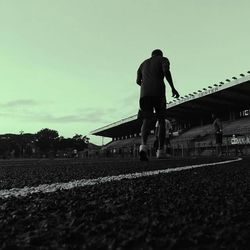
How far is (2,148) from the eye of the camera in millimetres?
99000

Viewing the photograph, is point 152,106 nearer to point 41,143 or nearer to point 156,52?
point 156,52

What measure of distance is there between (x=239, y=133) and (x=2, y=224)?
31.7 m

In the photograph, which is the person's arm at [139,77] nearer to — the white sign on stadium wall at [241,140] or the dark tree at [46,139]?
the white sign on stadium wall at [241,140]

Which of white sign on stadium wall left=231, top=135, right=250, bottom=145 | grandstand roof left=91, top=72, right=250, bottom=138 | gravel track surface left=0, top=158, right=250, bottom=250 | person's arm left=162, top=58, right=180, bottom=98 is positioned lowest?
gravel track surface left=0, top=158, right=250, bottom=250

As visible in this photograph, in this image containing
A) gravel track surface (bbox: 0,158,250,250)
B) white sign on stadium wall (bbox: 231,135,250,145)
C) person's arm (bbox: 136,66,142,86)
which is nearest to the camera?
gravel track surface (bbox: 0,158,250,250)

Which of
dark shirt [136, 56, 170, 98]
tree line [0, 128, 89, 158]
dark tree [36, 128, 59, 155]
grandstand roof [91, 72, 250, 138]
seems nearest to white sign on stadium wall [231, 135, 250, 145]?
grandstand roof [91, 72, 250, 138]

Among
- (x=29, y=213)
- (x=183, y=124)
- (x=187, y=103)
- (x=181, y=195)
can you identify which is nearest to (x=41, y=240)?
(x=29, y=213)

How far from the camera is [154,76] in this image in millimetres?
6488

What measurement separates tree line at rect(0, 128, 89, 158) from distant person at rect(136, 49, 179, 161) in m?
86.3

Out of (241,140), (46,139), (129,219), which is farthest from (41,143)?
(129,219)

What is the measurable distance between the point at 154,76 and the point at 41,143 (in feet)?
309

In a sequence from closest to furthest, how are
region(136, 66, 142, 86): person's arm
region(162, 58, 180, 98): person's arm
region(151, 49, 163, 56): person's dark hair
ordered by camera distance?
region(162, 58, 180, 98): person's arm
region(151, 49, 163, 56): person's dark hair
region(136, 66, 142, 86): person's arm

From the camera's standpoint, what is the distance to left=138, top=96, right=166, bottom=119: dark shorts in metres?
6.41

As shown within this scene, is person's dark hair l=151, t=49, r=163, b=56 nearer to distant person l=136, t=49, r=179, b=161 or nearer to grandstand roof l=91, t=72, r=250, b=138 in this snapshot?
distant person l=136, t=49, r=179, b=161
